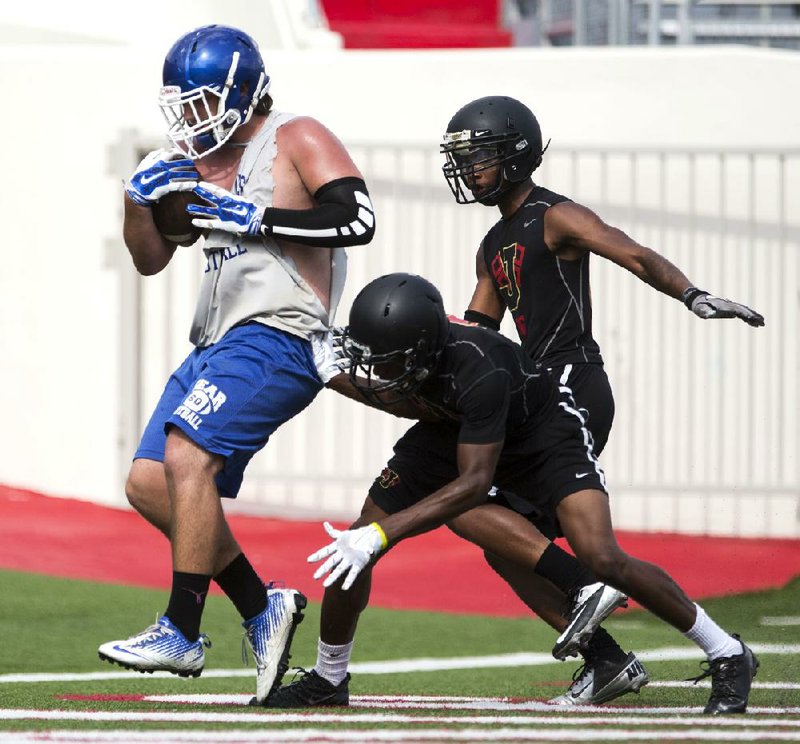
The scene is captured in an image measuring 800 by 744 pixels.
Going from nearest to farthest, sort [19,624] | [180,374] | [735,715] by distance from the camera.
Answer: [735,715] < [180,374] < [19,624]

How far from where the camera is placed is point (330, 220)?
497 cm

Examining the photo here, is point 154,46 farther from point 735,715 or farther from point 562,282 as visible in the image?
point 735,715

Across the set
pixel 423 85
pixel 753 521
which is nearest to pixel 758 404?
pixel 753 521

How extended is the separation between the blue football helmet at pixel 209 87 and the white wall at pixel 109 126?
6.23 m

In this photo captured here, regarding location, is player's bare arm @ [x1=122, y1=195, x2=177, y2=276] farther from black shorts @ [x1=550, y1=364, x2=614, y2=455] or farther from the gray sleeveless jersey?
black shorts @ [x1=550, y1=364, x2=614, y2=455]

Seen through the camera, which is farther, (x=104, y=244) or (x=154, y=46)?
(x=154, y=46)

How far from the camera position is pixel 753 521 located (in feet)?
35.7

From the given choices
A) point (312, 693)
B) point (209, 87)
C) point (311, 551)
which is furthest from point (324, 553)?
point (311, 551)

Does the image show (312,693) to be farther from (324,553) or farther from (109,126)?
(109,126)

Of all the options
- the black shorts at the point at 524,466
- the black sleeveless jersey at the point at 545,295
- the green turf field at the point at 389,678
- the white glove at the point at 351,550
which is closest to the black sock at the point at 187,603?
the green turf field at the point at 389,678

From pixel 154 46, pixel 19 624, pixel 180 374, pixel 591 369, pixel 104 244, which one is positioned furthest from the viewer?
pixel 154 46

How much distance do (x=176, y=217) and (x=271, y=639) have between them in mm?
1326

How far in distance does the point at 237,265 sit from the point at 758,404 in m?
6.65

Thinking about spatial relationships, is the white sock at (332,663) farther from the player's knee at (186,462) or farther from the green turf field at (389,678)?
the player's knee at (186,462)
